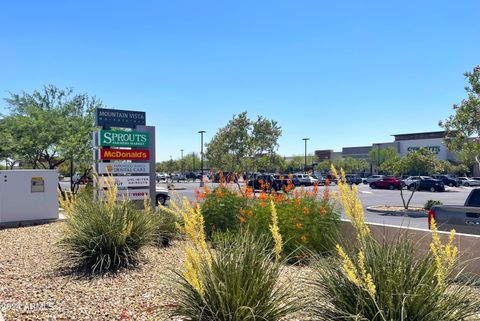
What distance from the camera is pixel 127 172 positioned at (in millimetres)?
12891

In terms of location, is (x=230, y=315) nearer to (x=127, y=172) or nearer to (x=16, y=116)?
(x=127, y=172)

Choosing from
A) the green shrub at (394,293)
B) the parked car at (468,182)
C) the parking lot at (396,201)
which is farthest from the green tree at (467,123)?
the parked car at (468,182)

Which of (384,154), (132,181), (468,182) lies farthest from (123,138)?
(384,154)

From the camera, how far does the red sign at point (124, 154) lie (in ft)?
41.1

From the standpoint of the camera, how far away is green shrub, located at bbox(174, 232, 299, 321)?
3645mm

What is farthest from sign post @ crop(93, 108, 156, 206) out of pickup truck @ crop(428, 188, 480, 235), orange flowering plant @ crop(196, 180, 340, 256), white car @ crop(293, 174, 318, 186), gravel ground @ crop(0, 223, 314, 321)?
white car @ crop(293, 174, 318, 186)

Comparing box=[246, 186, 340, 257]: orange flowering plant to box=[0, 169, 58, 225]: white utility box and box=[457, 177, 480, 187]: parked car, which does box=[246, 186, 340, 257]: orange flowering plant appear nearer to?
box=[0, 169, 58, 225]: white utility box

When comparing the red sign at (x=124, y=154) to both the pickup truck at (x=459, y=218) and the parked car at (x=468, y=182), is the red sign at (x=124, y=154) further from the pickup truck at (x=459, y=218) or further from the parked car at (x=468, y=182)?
the parked car at (x=468, y=182)

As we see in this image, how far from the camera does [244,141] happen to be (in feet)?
130

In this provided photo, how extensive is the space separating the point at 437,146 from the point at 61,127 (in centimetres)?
6629

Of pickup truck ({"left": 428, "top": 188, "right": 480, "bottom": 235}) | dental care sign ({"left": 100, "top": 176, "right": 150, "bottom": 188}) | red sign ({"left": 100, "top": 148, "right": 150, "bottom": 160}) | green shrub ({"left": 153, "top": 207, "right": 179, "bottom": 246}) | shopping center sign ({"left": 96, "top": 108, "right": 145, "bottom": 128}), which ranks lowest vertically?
green shrub ({"left": 153, "top": 207, "right": 179, "bottom": 246})

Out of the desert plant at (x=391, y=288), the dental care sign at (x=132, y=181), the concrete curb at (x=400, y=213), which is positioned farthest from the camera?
the concrete curb at (x=400, y=213)

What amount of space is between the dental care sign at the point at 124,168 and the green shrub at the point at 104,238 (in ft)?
16.8

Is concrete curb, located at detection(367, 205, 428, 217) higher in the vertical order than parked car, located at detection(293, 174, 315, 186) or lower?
lower
